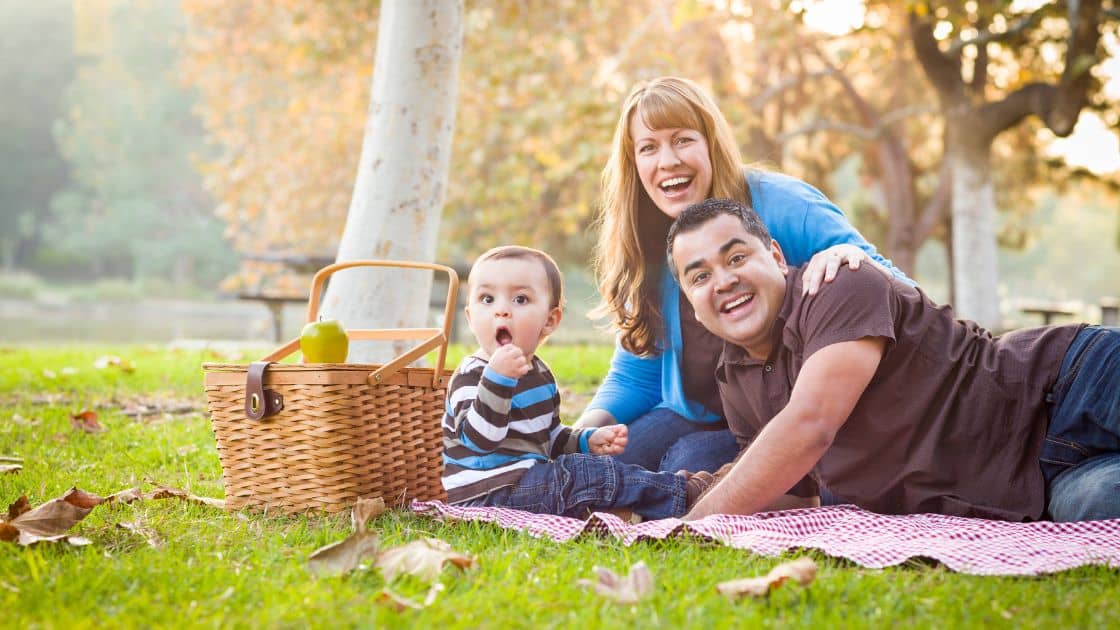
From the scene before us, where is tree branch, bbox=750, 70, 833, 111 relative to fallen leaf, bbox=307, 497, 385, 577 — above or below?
above

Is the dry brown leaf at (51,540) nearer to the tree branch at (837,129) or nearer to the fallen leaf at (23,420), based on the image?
the fallen leaf at (23,420)

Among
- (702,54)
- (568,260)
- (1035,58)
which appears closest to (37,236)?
(568,260)

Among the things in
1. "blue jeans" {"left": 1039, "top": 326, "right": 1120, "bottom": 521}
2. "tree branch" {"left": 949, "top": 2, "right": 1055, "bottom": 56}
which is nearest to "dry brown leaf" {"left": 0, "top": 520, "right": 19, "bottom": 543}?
"blue jeans" {"left": 1039, "top": 326, "right": 1120, "bottom": 521}

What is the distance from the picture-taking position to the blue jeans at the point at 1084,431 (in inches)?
119

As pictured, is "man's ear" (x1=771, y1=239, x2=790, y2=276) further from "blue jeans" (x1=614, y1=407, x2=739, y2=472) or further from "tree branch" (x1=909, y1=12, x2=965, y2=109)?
"tree branch" (x1=909, y1=12, x2=965, y2=109)

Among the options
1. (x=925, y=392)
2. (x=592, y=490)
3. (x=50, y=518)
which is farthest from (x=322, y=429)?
(x=925, y=392)

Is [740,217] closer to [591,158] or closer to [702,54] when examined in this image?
[591,158]

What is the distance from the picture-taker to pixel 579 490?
3.28m

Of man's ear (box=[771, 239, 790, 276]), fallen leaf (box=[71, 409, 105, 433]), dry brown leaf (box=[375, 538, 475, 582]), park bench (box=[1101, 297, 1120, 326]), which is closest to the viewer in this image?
dry brown leaf (box=[375, 538, 475, 582])

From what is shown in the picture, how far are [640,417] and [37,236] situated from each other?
5779 centimetres

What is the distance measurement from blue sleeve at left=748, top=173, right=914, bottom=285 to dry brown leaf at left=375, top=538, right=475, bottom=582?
1.98m

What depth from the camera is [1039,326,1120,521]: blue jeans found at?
304 centimetres

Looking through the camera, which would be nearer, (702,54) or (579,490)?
(579,490)

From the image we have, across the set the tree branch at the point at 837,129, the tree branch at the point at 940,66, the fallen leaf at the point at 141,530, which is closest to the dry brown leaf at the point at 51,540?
the fallen leaf at the point at 141,530
